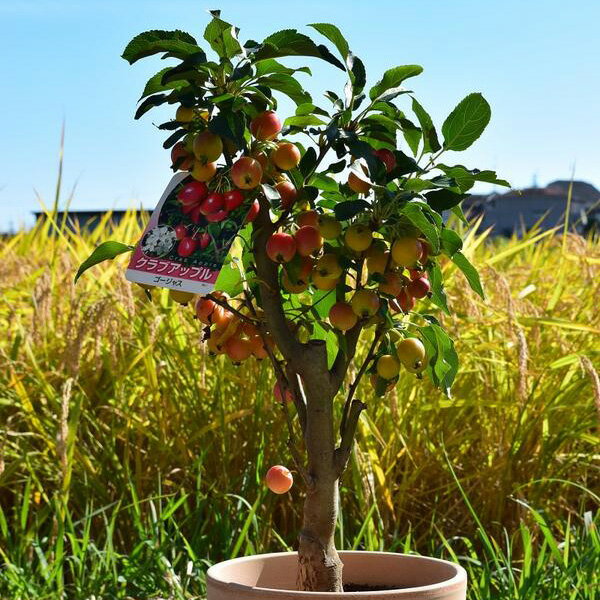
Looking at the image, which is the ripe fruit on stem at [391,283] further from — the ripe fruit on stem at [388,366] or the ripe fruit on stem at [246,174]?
the ripe fruit on stem at [246,174]

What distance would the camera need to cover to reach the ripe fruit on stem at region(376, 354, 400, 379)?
124 centimetres

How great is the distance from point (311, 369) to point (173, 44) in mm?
464

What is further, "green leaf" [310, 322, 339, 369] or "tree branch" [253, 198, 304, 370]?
"green leaf" [310, 322, 339, 369]

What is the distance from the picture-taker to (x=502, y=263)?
13.5ft

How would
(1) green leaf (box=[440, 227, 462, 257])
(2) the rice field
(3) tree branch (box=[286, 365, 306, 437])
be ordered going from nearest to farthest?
(1) green leaf (box=[440, 227, 462, 257]) < (3) tree branch (box=[286, 365, 306, 437]) < (2) the rice field

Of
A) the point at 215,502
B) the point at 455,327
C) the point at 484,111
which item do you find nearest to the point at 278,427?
the point at 215,502

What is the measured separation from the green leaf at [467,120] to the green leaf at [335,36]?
0.53ft

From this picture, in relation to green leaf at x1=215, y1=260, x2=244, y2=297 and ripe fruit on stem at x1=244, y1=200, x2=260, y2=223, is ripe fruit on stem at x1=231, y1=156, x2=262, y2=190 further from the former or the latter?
green leaf at x1=215, y1=260, x2=244, y2=297

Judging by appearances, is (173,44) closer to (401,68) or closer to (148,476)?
(401,68)

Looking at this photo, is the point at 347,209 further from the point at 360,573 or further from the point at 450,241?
the point at 360,573

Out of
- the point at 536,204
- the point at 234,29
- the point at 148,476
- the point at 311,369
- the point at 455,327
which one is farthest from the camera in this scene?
the point at 536,204

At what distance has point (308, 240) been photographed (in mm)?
1165

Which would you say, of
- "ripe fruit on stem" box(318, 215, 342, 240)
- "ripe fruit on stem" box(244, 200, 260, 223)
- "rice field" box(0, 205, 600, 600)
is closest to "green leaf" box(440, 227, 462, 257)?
"ripe fruit on stem" box(318, 215, 342, 240)

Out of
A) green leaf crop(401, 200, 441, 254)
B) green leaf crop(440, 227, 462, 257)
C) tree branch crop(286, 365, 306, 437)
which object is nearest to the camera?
green leaf crop(401, 200, 441, 254)
